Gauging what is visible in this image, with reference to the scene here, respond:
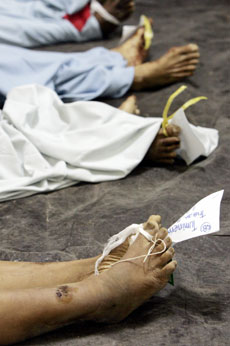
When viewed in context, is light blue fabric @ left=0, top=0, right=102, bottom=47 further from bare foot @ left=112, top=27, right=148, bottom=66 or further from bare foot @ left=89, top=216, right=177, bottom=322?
bare foot @ left=89, top=216, right=177, bottom=322

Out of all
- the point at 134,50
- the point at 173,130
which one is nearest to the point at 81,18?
the point at 134,50

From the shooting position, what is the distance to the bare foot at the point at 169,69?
1.97 meters

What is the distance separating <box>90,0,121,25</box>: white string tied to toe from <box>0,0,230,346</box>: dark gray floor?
64 centimetres

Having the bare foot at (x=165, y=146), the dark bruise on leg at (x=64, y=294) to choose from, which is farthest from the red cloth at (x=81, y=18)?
the dark bruise on leg at (x=64, y=294)

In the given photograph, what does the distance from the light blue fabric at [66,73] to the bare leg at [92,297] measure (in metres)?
0.86

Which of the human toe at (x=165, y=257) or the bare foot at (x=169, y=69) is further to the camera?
the bare foot at (x=169, y=69)

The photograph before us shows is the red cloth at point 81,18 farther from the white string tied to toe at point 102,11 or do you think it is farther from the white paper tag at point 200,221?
the white paper tag at point 200,221

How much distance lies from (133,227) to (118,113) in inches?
24.5

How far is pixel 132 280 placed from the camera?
3.18 ft

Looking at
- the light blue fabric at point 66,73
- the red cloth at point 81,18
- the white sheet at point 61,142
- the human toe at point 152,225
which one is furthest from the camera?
the red cloth at point 81,18

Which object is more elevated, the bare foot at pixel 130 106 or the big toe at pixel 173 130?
the big toe at pixel 173 130

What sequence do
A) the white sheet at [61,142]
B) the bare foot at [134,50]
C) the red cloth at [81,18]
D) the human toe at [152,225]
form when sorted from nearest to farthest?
1. the human toe at [152,225]
2. the white sheet at [61,142]
3. the bare foot at [134,50]
4. the red cloth at [81,18]

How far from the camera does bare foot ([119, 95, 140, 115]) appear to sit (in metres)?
1.77

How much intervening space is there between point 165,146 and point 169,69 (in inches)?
20.2
